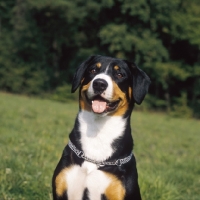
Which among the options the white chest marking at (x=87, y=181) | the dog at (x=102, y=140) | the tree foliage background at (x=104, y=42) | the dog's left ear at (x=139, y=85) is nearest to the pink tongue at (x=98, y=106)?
the dog at (x=102, y=140)

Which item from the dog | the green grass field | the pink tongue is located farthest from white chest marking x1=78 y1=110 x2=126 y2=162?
the green grass field

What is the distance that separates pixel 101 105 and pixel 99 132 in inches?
11.4

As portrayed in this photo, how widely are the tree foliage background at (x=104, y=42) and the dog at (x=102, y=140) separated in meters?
26.2

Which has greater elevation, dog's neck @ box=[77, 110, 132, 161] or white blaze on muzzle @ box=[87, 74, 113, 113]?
white blaze on muzzle @ box=[87, 74, 113, 113]

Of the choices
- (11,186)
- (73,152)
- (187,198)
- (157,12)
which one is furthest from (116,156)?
(157,12)

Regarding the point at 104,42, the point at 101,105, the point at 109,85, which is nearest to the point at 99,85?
the point at 109,85

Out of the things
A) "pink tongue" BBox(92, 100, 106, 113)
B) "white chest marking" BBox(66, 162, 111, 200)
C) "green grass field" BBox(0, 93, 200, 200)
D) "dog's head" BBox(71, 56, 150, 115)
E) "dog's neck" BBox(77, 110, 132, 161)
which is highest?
"dog's head" BBox(71, 56, 150, 115)

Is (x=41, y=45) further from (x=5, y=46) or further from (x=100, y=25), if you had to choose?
(x=100, y=25)

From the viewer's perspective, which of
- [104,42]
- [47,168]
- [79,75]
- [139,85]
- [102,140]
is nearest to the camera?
[102,140]

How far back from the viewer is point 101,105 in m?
3.53

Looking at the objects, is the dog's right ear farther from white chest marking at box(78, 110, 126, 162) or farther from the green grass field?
the green grass field

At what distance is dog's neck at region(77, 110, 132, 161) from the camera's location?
3.61 meters

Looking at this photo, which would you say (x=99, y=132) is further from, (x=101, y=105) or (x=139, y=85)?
(x=139, y=85)

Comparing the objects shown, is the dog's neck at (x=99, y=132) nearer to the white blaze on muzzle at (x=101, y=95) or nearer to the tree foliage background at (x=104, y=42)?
the white blaze on muzzle at (x=101, y=95)
